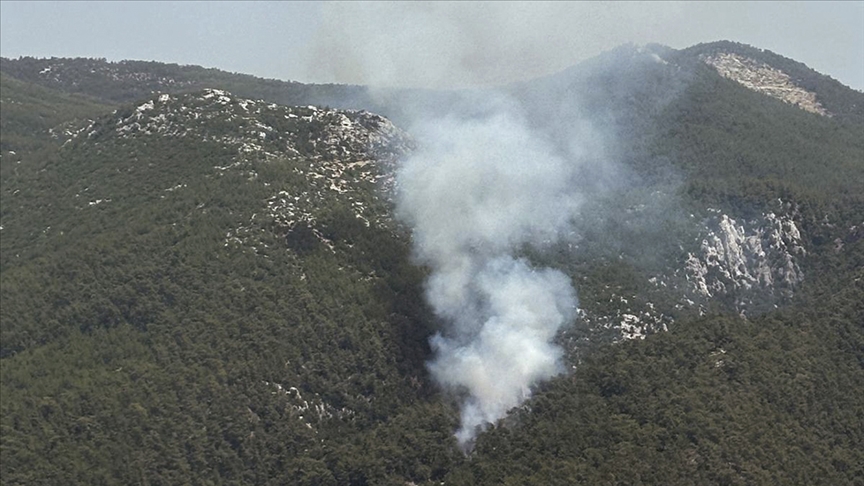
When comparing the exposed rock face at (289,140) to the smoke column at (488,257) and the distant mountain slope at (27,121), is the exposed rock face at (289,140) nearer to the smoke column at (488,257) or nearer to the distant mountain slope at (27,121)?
the smoke column at (488,257)

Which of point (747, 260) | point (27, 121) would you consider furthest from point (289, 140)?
point (747, 260)

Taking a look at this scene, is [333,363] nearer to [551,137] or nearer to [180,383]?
[180,383]

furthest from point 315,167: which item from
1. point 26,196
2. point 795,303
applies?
point 795,303

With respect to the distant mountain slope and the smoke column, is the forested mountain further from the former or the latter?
the distant mountain slope

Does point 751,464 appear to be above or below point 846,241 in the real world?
below

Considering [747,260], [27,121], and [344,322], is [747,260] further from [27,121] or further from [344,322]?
[27,121]

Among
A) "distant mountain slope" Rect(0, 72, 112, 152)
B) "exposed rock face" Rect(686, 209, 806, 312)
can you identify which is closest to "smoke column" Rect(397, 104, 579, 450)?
"exposed rock face" Rect(686, 209, 806, 312)
